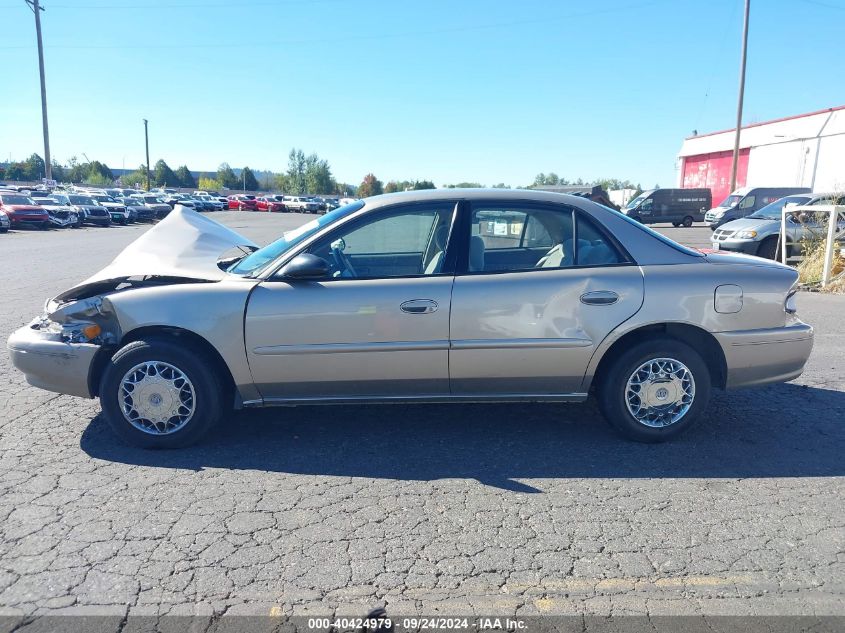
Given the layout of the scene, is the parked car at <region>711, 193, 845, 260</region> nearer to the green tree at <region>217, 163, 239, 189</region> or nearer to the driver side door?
the driver side door

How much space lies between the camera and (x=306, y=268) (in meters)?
4.04

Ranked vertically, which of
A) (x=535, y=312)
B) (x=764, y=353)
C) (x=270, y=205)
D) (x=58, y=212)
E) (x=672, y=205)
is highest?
(x=672, y=205)

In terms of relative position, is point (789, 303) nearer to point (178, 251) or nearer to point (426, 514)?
point (426, 514)

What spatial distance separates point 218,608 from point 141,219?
4461 centimetres

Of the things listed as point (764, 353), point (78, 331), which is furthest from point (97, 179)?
point (764, 353)

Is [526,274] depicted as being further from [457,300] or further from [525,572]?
→ [525,572]

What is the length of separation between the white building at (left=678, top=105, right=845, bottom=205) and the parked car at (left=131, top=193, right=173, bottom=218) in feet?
119

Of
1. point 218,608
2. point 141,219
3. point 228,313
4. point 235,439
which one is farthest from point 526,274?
point 141,219

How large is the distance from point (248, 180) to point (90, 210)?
277 ft

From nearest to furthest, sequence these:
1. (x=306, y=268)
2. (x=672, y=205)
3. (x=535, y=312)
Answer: (x=306, y=268) → (x=535, y=312) → (x=672, y=205)

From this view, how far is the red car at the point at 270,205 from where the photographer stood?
67500mm

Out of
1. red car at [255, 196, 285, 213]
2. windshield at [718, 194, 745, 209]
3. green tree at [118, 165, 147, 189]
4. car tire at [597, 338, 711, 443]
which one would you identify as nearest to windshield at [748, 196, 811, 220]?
windshield at [718, 194, 745, 209]

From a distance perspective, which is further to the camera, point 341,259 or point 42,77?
point 42,77

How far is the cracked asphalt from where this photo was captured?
278 cm
